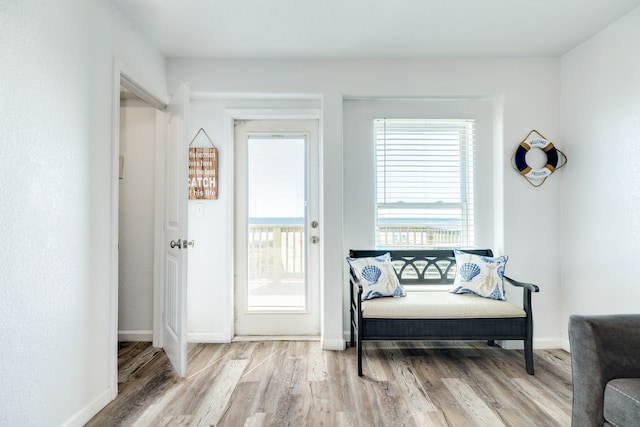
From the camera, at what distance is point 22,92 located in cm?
154

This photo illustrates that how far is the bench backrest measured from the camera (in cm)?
311

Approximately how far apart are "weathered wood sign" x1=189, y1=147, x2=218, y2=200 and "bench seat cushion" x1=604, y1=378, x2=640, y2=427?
9.55ft

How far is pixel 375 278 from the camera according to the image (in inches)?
110

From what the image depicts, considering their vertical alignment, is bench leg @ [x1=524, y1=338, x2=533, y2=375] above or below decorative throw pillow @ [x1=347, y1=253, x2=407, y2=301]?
below

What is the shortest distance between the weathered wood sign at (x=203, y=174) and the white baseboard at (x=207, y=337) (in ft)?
4.15

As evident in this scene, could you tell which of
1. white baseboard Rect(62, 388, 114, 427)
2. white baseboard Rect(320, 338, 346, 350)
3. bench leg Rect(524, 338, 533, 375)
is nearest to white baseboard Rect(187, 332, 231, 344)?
white baseboard Rect(320, 338, 346, 350)

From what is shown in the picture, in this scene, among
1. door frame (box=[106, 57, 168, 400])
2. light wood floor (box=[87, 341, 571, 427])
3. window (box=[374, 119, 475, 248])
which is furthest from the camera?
window (box=[374, 119, 475, 248])

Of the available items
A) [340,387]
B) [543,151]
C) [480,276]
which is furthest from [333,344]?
[543,151]

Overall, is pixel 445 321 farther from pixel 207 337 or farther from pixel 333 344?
pixel 207 337

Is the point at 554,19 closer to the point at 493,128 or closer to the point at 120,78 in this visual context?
the point at 493,128

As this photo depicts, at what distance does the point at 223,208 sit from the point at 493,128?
2646 millimetres

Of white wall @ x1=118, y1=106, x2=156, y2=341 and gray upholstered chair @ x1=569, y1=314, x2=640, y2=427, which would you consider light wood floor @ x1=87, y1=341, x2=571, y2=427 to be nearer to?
white wall @ x1=118, y1=106, x2=156, y2=341

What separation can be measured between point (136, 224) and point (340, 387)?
2343 mm

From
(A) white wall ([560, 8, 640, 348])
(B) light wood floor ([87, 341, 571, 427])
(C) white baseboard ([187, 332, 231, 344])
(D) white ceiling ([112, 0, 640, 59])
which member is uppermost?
(D) white ceiling ([112, 0, 640, 59])
